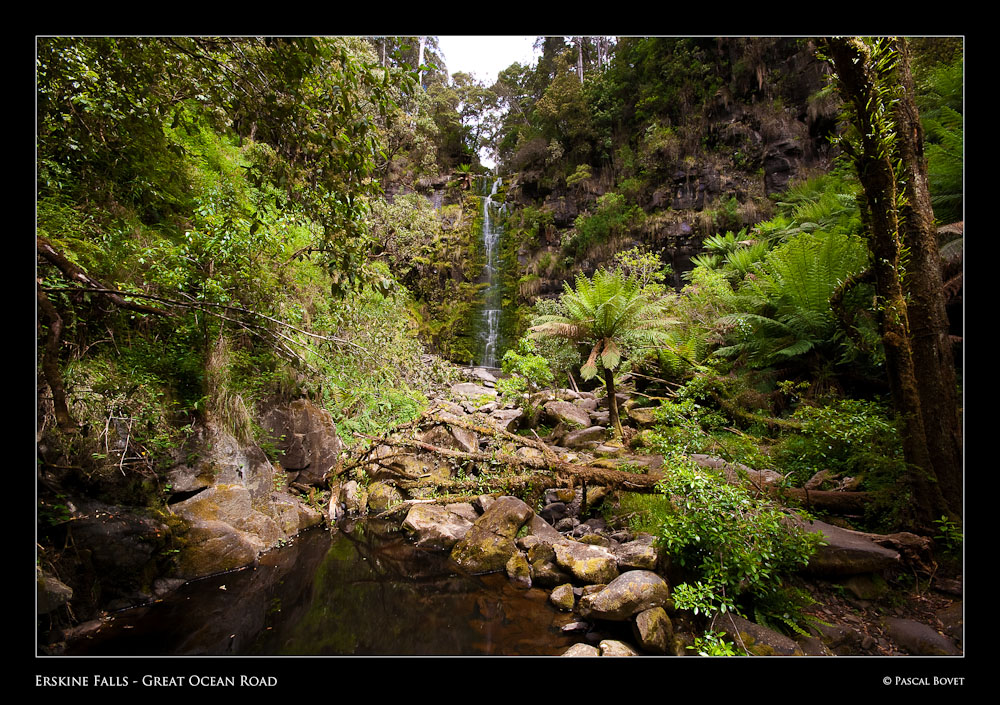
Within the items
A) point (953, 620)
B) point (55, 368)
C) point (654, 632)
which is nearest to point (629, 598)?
point (654, 632)

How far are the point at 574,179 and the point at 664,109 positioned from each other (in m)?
4.21

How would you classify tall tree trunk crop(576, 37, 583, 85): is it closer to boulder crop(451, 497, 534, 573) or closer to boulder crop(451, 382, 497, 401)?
boulder crop(451, 382, 497, 401)

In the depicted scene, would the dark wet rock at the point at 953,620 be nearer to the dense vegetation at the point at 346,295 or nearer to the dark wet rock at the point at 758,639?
the dense vegetation at the point at 346,295

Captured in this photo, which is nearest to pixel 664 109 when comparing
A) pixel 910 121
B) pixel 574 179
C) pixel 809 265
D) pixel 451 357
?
pixel 574 179

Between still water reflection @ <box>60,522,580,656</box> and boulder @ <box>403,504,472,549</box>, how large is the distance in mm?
256

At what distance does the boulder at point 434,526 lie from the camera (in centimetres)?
333

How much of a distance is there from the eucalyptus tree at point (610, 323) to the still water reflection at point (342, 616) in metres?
2.99

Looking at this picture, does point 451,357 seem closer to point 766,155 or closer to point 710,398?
point 710,398

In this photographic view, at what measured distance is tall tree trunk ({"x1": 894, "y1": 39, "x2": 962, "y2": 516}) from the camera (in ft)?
6.81

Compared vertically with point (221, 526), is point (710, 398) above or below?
above

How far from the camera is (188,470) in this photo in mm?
3000

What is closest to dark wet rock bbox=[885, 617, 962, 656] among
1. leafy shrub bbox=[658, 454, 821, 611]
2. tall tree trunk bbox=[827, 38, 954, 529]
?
leafy shrub bbox=[658, 454, 821, 611]

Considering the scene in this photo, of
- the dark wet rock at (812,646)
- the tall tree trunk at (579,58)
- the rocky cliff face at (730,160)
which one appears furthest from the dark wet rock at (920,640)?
the tall tree trunk at (579,58)
